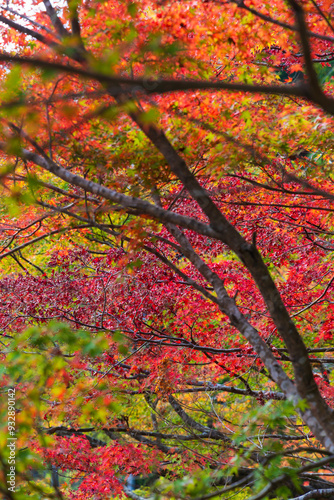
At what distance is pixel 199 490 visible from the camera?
2205 millimetres

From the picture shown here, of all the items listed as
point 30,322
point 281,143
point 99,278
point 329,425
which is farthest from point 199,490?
point 30,322

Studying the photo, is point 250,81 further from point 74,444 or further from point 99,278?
point 74,444

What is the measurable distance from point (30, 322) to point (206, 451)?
4.72m

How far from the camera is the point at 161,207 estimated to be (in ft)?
14.4

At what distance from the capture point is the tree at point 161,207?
245cm

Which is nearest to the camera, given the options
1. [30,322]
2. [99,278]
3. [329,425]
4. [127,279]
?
[329,425]

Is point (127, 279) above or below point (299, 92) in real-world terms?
above

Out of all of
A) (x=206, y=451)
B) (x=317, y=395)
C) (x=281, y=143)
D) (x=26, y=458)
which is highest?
(x=281, y=143)

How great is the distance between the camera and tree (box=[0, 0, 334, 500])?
8.05 ft

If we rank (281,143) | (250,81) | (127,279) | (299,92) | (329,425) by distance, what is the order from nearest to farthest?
(299,92) → (329,425) → (281,143) → (250,81) → (127,279)

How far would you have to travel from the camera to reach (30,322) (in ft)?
27.0

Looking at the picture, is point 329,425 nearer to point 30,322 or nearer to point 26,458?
point 26,458

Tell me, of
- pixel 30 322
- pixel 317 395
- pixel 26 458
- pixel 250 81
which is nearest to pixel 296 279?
pixel 250 81

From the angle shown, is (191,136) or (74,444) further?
(74,444)
